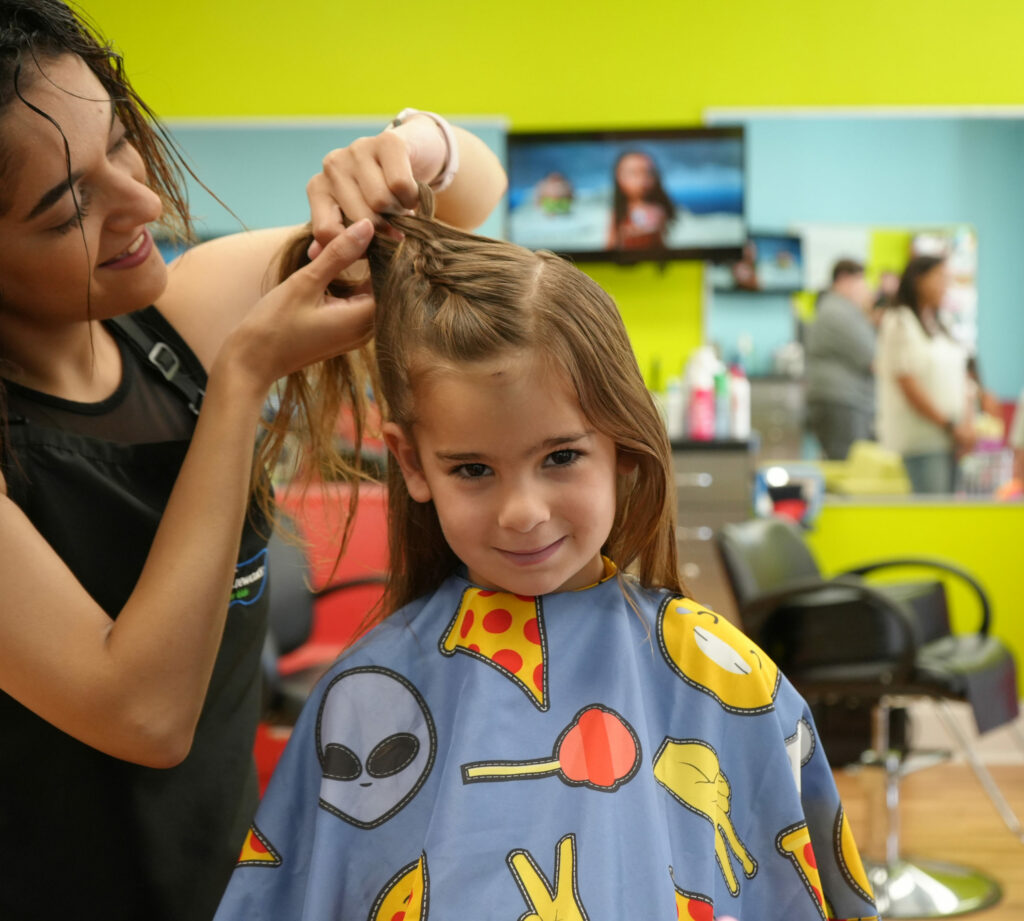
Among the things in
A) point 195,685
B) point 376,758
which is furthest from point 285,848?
point 195,685

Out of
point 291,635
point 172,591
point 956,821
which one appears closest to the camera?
point 172,591

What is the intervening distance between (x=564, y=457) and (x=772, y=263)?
3.96m

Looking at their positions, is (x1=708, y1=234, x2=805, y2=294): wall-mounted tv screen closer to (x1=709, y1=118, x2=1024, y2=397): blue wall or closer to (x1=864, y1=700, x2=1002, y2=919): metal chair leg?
(x1=709, y1=118, x2=1024, y2=397): blue wall

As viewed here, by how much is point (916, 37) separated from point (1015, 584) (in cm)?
241

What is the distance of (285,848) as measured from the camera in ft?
3.63

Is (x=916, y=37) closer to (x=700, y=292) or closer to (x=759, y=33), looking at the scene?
(x=759, y=33)

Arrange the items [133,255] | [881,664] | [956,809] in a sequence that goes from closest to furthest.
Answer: [133,255], [881,664], [956,809]

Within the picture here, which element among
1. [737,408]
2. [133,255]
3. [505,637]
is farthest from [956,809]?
[133,255]

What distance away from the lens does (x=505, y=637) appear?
115 centimetres

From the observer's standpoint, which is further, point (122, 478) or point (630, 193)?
point (630, 193)

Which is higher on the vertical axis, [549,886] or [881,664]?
[549,886]

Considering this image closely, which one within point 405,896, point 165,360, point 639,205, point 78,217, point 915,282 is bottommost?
point 405,896

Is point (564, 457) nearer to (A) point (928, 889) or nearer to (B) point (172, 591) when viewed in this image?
(B) point (172, 591)

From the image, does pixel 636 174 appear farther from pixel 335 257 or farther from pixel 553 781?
pixel 553 781
